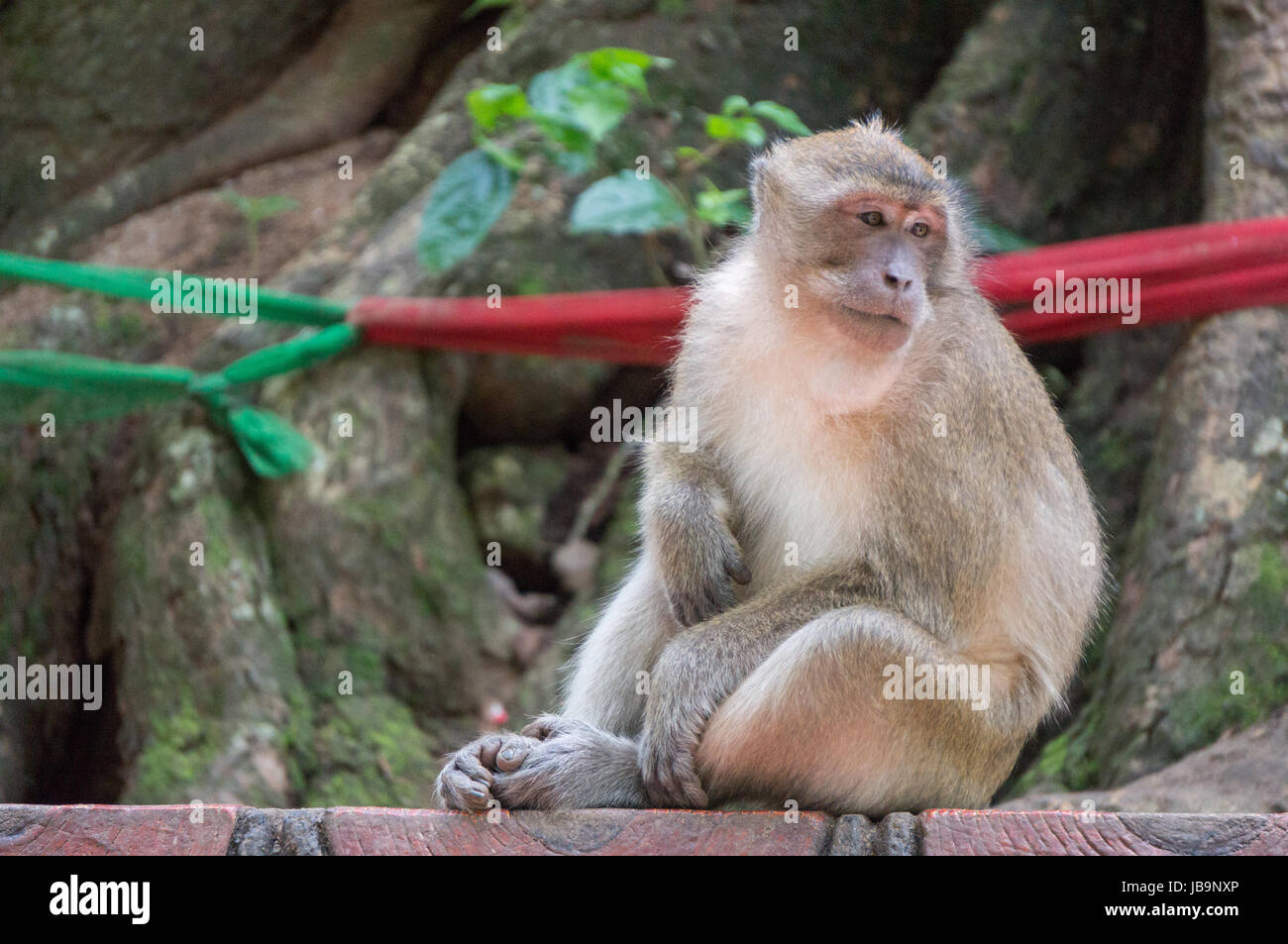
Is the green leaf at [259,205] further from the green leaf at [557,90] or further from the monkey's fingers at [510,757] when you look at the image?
the monkey's fingers at [510,757]

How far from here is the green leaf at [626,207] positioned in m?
5.27

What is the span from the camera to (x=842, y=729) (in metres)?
2.98

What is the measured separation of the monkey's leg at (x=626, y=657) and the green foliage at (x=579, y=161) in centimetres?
197

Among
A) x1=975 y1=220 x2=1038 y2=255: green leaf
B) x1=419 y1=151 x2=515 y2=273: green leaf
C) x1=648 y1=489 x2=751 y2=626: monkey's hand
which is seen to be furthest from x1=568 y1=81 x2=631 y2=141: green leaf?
x1=648 y1=489 x2=751 y2=626: monkey's hand

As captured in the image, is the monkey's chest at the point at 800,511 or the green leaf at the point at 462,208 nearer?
the monkey's chest at the point at 800,511

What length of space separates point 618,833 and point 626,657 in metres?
0.83

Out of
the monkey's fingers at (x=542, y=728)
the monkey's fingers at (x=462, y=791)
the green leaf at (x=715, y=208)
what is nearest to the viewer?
the monkey's fingers at (x=462, y=791)

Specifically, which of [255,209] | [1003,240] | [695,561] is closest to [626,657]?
[695,561]

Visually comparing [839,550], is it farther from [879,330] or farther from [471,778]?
[471,778]

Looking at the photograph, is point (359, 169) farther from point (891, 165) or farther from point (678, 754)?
point (678, 754)

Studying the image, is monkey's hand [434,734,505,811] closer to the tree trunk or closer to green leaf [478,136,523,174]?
the tree trunk

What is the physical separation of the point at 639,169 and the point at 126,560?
2590mm

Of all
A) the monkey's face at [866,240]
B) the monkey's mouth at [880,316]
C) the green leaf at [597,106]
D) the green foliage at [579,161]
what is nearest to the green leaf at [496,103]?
the green foliage at [579,161]

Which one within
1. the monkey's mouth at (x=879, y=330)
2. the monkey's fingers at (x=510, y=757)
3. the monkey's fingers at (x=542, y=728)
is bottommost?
the monkey's fingers at (x=510, y=757)
